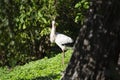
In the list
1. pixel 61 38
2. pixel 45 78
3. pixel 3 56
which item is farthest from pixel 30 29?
pixel 45 78

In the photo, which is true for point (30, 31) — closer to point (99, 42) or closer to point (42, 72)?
point (42, 72)

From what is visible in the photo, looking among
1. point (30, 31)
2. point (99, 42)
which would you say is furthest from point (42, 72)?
point (99, 42)

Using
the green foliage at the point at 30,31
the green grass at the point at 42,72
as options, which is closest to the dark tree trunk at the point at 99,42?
the green grass at the point at 42,72

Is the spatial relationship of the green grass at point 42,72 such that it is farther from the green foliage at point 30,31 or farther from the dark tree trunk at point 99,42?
the dark tree trunk at point 99,42

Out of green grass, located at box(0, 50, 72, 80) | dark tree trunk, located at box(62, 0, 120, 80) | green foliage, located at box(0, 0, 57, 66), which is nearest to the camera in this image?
dark tree trunk, located at box(62, 0, 120, 80)

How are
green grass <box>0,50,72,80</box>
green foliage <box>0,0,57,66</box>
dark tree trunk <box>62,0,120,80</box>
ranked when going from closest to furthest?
1. dark tree trunk <box>62,0,120,80</box>
2. green grass <box>0,50,72,80</box>
3. green foliage <box>0,0,57,66</box>

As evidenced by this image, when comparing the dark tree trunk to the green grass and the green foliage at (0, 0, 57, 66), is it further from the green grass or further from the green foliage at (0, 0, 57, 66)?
the green foliage at (0, 0, 57, 66)

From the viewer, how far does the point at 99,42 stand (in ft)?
11.3

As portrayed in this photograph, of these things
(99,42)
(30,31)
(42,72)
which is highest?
(99,42)

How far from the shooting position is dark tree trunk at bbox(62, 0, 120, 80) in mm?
3393

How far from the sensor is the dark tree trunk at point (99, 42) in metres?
3.39

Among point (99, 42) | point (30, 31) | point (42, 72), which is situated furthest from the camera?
point (30, 31)

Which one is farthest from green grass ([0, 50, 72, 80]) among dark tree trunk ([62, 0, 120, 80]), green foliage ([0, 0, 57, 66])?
dark tree trunk ([62, 0, 120, 80])

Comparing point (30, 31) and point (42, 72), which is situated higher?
point (30, 31)
